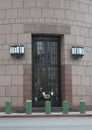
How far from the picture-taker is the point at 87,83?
23453 millimetres

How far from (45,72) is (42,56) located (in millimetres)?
942

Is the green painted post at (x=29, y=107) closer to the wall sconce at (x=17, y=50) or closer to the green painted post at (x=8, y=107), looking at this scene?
the green painted post at (x=8, y=107)

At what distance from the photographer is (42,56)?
75.7ft

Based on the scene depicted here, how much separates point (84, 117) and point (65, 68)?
3.58 meters

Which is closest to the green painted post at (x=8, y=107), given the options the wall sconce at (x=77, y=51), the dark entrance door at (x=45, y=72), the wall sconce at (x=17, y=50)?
the dark entrance door at (x=45, y=72)

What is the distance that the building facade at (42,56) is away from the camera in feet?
73.5

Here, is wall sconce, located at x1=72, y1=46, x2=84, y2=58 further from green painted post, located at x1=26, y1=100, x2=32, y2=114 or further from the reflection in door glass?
green painted post, located at x1=26, y1=100, x2=32, y2=114

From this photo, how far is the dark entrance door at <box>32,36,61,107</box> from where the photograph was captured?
901 inches

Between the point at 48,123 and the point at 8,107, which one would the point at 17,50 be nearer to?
the point at 8,107

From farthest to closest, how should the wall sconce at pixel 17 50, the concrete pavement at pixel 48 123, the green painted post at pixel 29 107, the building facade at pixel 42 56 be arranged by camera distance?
the building facade at pixel 42 56
the wall sconce at pixel 17 50
the green painted post at pixel 29 107
the concrete pavement at pixel 48 123


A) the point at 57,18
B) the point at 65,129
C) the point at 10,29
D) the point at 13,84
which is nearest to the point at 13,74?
the point at 13,84

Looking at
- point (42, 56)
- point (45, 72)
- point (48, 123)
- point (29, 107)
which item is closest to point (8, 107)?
point (29, 107)

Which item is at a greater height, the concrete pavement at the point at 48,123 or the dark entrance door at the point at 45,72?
the dark entrance door at the point at 45,72

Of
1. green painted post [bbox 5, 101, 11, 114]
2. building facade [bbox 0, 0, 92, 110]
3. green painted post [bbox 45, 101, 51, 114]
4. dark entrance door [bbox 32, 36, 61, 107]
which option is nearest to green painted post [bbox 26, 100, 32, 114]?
green painted post [bbox 45, 101, 51, 114]
